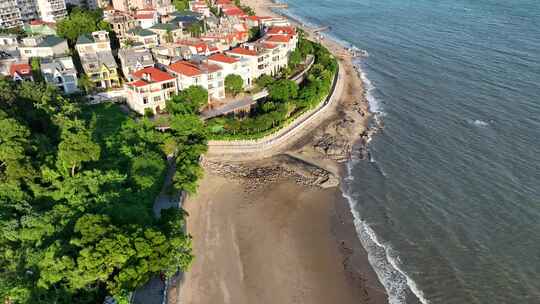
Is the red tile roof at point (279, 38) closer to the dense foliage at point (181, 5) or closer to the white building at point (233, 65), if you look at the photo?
the white building at point (233, 65)

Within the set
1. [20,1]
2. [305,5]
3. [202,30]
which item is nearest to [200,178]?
[202,30]

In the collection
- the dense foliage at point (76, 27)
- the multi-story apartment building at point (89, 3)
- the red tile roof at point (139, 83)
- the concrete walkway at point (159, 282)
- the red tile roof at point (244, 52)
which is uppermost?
the multi-story apartment building at point (89, 3)

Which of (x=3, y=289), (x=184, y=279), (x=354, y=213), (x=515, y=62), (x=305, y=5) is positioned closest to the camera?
(x=3, y=289)

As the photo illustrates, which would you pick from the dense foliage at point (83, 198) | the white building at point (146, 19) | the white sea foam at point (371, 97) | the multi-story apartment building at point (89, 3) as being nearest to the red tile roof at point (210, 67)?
the dense foliage at point (83, 198)

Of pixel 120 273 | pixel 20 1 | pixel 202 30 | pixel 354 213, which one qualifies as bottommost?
pixel 354 213

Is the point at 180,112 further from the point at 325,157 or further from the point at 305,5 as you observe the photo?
the point at 305,5

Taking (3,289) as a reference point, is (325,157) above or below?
below

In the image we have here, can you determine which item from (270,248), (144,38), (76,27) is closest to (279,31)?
(144,38)
